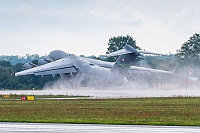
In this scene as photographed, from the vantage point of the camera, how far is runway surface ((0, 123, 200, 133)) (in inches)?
1353

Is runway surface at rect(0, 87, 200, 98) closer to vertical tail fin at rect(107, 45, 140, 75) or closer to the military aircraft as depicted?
the military aircraft

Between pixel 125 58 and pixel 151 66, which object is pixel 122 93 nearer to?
pixel 125 58

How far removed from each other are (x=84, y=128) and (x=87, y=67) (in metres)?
80.0

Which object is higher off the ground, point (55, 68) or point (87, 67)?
point (87, 67)

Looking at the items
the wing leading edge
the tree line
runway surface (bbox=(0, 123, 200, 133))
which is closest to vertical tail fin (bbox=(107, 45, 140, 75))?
the wing leading edge

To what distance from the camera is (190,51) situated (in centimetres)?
18150

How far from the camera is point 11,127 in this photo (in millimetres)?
36875

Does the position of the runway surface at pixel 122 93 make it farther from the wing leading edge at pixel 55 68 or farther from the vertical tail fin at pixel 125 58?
the wing leading edge at pixel 55 68

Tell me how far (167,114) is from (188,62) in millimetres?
125776

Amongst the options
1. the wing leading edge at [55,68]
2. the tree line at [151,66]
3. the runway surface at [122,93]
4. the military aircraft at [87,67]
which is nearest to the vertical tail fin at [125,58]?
the military aircraft at [87,67]

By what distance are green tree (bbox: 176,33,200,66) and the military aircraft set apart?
50.2 meters

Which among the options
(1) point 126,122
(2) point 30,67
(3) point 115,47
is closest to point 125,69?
(2) point 30,67

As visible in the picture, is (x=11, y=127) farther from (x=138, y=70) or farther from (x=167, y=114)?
(x=138, y=70)

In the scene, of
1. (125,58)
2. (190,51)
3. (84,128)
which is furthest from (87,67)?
(84,128)
